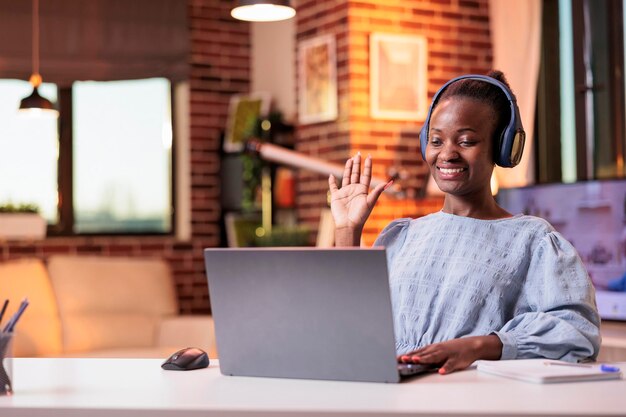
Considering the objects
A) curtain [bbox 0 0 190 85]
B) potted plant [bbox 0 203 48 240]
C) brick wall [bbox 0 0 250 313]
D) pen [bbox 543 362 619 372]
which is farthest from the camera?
brick wall [bbox 0 0 250 313]

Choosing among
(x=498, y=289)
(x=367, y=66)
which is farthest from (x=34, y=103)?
(x=498, y=289)

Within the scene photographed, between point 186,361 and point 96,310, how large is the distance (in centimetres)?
420

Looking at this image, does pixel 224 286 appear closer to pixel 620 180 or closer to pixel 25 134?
pixel 620 180

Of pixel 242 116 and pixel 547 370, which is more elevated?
pixel 242 116

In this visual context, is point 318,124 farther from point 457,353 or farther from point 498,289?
point 457,353

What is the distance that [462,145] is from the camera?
6.59 ft

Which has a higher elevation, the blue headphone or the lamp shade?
the lamp shade

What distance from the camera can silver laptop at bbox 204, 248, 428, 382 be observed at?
1580mm

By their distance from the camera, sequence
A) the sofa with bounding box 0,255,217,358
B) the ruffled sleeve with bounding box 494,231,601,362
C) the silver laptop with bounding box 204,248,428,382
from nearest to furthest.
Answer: the silver laptop with bounding box 204,248,428,382 < the ruffled sleeve with bounding box 494,231,601,362 < the sofa with bounding box 0,255,217,358

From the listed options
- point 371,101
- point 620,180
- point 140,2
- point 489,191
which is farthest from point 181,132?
point 489,191

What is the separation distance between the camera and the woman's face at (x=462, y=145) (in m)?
2.00

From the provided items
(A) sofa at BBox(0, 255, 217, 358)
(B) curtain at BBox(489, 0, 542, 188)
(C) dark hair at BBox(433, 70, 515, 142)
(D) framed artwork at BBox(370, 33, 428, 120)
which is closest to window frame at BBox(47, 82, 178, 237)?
(A) sofa at BBox(0, 255, 217, 358)

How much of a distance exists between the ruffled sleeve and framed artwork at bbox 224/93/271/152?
189 inches

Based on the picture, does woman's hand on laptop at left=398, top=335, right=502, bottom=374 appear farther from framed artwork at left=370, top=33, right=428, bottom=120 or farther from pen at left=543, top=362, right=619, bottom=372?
framed artwork at left=370, top=33, right=428, bottom=120
